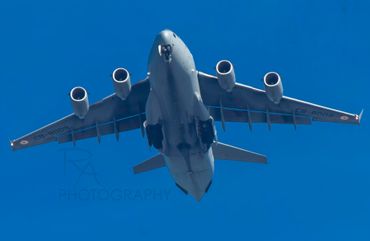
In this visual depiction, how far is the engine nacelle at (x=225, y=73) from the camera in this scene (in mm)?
26078

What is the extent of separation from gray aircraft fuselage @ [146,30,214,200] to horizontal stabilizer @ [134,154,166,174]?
137cm

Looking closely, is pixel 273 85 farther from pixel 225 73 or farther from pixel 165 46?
pixel 165 46

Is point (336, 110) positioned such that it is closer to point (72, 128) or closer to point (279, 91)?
point (279, 91)

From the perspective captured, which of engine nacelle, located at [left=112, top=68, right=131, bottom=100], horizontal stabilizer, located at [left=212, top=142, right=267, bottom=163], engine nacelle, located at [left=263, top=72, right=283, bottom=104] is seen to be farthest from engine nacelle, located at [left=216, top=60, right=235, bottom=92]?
horizontal stabilizer, located at [left=212, top=142, right=267, bottom=163]

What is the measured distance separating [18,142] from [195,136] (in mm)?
7358

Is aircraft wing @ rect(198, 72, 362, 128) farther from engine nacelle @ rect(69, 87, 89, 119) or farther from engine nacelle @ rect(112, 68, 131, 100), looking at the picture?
engine nacelle @ rect(69, 87, 89, 119)

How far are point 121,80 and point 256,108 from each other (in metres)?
5.66

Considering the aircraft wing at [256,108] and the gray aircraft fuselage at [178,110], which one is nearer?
the gray aircraft fuselage at [178,110]

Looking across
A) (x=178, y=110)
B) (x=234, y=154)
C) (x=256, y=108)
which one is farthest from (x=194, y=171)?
(x=256, y=108)

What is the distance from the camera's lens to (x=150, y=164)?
96.7ft

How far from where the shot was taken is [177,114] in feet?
83.6

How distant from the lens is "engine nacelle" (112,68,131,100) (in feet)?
86.0

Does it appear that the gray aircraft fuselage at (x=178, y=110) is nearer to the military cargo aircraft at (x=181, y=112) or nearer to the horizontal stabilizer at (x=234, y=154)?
the military cargo aircraft at (x=181, y=112)

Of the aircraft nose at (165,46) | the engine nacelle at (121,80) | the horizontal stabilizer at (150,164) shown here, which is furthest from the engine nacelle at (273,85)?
the horizontal stabilizer at (150,164)
